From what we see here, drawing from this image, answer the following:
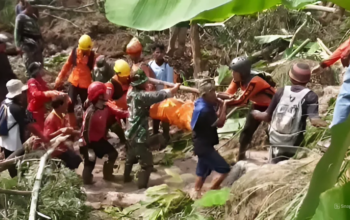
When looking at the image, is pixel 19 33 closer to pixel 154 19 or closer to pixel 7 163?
pixel 7 163

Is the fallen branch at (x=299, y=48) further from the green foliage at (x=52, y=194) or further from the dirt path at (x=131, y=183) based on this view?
the green foliage at (x=52, y=194)

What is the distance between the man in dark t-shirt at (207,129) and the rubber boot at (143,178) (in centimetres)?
69

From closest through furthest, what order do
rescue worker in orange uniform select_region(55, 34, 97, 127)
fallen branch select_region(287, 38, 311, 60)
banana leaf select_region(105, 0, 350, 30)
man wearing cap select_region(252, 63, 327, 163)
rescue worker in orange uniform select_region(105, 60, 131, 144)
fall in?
banana leaf select_region(105, 0, 350, 30) → man wearing cap select_region(252, 63, 327, 163) → rescue worker in orange uniform select_region(105, 60, 131, 144) → rescue worker in orange uniform select_region(55, 34, 97, 127) → fallen branch select_region(287, 38, 311, 60)

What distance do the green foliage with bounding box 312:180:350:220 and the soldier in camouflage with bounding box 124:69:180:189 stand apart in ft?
10.4

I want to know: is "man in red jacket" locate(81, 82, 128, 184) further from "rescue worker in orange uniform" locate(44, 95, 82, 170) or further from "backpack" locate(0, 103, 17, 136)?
"backpack" locate(0, 103, 17, 136)

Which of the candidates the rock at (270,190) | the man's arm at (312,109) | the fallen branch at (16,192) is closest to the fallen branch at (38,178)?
the fallen branch at (16,192)

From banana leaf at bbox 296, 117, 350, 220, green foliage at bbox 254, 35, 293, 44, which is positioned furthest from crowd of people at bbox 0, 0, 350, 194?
green foliage at bbox 254, 35, 293, 44

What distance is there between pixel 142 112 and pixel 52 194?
59.7 inches

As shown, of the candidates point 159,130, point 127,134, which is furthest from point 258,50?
point 127,134

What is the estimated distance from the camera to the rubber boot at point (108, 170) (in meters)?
5.05

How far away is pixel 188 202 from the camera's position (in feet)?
13.8

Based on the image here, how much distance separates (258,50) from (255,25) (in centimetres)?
46

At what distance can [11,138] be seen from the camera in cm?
428

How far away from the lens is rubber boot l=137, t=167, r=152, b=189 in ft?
15.7
